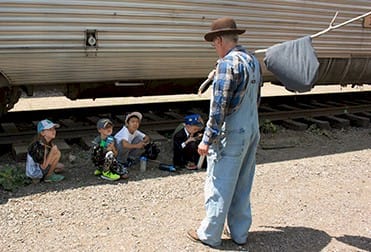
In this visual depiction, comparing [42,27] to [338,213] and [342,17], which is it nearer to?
[338,213]

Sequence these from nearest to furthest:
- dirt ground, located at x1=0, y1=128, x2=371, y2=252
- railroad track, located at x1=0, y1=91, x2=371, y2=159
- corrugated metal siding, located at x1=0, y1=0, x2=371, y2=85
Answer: dirt ground, located at x1=0, y1=128, x2=371, y2=252, corrugated metal siding, located at x1=0, y1=0, x2=371, y2=85, railroad track, located at x1=0, y1=91, x2=371, y2=159

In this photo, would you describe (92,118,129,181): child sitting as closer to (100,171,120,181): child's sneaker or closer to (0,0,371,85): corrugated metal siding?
(100,171,120,181): child's sneaker

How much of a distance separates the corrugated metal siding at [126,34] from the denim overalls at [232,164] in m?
2.34

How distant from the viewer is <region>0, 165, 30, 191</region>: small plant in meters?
4.24

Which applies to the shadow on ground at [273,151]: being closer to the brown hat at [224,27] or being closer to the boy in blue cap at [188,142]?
the boy in blue cap at [188,142]

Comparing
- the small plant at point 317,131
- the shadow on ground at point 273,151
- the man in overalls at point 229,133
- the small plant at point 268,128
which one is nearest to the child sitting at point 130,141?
the shadow on ground at point 273,151

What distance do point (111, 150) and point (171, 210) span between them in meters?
0.97

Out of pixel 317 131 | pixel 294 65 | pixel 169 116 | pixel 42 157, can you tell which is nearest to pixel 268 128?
pixel 317 131

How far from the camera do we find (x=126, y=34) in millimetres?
5156

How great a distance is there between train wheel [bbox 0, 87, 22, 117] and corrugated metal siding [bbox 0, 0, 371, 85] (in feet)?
1.63

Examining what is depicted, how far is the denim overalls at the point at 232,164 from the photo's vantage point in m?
3.13

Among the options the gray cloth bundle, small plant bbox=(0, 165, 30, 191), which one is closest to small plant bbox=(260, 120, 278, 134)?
the gray cloth bundle

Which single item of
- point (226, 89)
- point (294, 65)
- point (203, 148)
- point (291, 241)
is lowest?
point (291, 241)

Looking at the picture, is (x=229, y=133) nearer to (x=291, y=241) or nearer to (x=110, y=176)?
(x=291, y=241)
